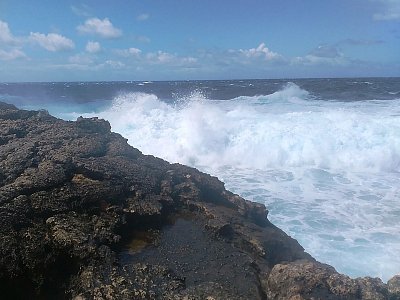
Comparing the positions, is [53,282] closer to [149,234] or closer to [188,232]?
[149,234]

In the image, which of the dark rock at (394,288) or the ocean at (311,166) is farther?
the ocean at (311,166)

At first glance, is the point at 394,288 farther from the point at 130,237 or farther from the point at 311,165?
the point at 311,165

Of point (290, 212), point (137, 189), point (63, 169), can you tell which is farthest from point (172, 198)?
point (290, 212)

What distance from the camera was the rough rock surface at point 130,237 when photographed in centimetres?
310

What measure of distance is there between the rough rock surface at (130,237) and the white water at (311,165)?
11.4 ft

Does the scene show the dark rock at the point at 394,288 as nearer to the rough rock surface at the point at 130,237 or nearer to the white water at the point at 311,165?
the rough rock surface at the point at 130,237

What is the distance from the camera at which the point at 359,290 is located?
133 inches

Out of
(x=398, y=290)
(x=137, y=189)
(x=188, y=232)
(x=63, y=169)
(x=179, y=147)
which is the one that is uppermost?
(x=63, y=169)

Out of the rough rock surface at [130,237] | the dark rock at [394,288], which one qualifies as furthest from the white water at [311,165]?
the rough rock surface at [130,237]

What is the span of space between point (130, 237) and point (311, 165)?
10987 mm


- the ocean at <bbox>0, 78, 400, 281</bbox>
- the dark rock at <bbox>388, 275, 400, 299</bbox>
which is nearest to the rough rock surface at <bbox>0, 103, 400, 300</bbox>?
the dark rock at <bbox>388, 275, 400, 299</bbox>

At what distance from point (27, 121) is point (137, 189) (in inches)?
98.2

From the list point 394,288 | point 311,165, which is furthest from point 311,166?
point 394,288

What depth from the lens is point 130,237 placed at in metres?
3.79
